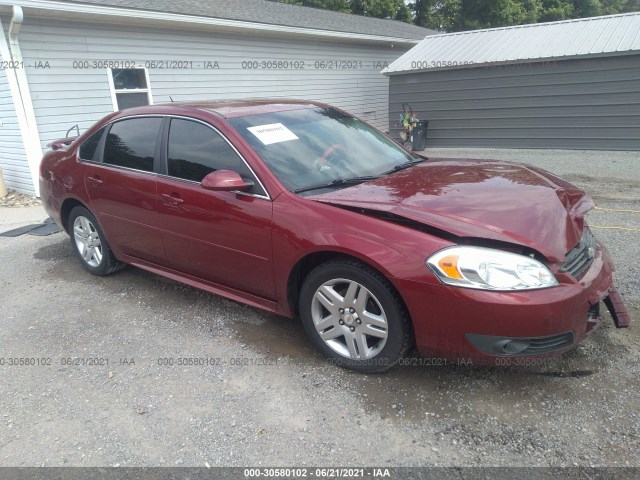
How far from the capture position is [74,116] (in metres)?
8.72

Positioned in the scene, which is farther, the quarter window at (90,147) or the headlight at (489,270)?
the quarter window at (90,147)

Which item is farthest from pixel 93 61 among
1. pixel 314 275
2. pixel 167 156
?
pixel 314 275

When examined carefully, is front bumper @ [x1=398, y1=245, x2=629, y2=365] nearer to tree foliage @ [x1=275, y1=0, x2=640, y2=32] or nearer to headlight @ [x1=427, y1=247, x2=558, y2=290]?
headlight @ [x1=427, y1=247, x2=558, y2=290]

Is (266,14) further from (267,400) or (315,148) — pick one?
(267,400)

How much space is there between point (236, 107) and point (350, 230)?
165 cm

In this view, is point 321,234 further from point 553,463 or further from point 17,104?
point 17,104

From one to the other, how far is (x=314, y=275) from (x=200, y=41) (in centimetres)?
952

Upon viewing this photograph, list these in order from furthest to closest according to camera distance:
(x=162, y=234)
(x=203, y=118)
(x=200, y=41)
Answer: (x=200, y=41) → (x=162, y=234) → (x=203, y=118)

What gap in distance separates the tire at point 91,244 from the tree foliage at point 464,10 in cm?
2334

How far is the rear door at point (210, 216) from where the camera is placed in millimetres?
3096

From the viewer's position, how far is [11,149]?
344 inches

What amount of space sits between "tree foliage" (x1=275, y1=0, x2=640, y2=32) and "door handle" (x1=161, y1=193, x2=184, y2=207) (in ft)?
79.4

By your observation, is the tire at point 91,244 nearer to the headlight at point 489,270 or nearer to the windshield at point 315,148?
the windshield at point 315,148

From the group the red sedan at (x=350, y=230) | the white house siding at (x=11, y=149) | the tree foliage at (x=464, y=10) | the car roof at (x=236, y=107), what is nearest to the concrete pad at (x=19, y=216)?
the white house siding at (x=11, y=149)
